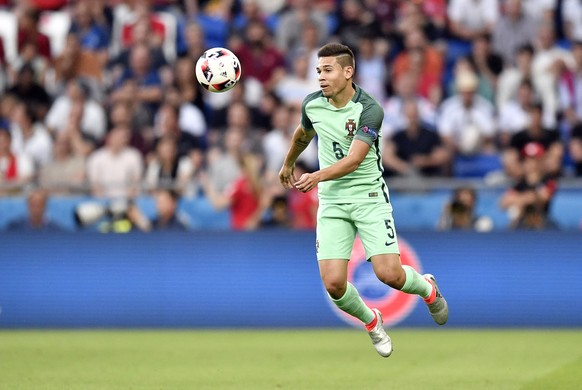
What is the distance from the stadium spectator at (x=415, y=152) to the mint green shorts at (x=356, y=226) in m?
5.87

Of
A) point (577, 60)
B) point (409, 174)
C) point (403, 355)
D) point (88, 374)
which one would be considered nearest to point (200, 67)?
point (88, 374)

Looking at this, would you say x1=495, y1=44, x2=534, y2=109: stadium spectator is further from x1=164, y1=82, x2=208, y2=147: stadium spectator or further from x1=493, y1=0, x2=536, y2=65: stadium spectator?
x1=164, y1=82, x2=208, y2=147: stadium spectator

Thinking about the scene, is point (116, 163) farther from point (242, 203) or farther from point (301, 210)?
point (301, 210)

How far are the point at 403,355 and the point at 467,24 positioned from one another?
7.88 meters

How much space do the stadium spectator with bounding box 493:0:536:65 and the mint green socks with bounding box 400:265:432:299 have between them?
8.41m

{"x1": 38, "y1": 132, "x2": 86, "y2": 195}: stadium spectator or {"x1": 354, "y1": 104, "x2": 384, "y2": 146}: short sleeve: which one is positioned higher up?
{"x1": 354, "y1": 104, "x2": 384, "y2": 146}: short sleeve

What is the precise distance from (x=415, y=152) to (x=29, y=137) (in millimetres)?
5568

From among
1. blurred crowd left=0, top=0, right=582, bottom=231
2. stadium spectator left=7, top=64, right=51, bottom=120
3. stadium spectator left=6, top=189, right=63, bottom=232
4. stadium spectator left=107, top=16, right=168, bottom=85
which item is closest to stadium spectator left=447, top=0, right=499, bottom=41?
blurred crowd left=0, top=0, right=582, bottom=231

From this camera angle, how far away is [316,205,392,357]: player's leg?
370 inches

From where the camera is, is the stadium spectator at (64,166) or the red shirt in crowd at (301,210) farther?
the stadium spectator at (64,166)

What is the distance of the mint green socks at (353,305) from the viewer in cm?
955

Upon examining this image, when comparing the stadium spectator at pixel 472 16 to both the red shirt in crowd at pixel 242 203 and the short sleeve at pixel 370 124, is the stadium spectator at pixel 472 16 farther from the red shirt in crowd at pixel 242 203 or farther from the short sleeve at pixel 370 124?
the short sleeve at pixel 370 124

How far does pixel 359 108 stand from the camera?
9398 mm

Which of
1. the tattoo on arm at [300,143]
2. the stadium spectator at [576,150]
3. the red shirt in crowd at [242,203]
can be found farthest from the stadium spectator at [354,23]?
the tattoo on arm at [300,143]
